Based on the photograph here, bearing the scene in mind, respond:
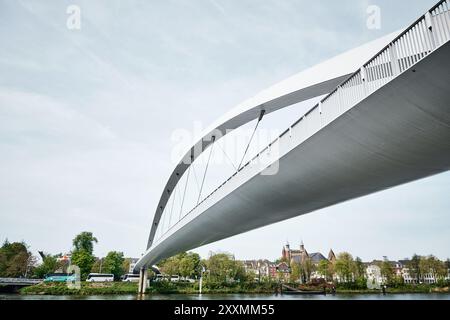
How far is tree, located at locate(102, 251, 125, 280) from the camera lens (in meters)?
61.1

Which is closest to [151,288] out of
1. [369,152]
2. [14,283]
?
[14,283]

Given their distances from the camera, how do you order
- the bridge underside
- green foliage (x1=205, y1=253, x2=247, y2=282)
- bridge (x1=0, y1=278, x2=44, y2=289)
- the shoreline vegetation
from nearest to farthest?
the bridge underside < the shoreline vegetation < bridge (x1=0, y1=278, x2=44, y2=289) < green foliage (x1=205, y1=253, x2=247, y2=282)

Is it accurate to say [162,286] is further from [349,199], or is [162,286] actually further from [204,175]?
[349,199]

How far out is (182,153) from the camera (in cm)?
2341

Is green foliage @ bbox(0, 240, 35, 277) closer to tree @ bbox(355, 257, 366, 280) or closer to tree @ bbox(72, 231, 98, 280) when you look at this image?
tree @ bbox(72, 231, 98, 280)

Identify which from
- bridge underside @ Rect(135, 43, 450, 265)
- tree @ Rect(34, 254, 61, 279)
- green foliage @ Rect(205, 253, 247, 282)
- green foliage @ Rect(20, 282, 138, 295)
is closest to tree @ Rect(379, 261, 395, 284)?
green foliage @ Rect(205, 253, 247, 282)

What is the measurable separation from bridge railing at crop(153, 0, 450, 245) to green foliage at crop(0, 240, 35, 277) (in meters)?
65.1

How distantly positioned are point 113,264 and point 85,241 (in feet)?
24.8

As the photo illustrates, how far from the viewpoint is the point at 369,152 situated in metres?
8.45

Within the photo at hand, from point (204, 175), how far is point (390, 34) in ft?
42.7

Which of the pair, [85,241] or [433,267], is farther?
[85,241]

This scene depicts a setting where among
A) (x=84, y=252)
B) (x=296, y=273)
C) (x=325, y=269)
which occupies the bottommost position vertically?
(x=296, y=273)

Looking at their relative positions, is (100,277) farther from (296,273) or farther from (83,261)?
(296,273)
